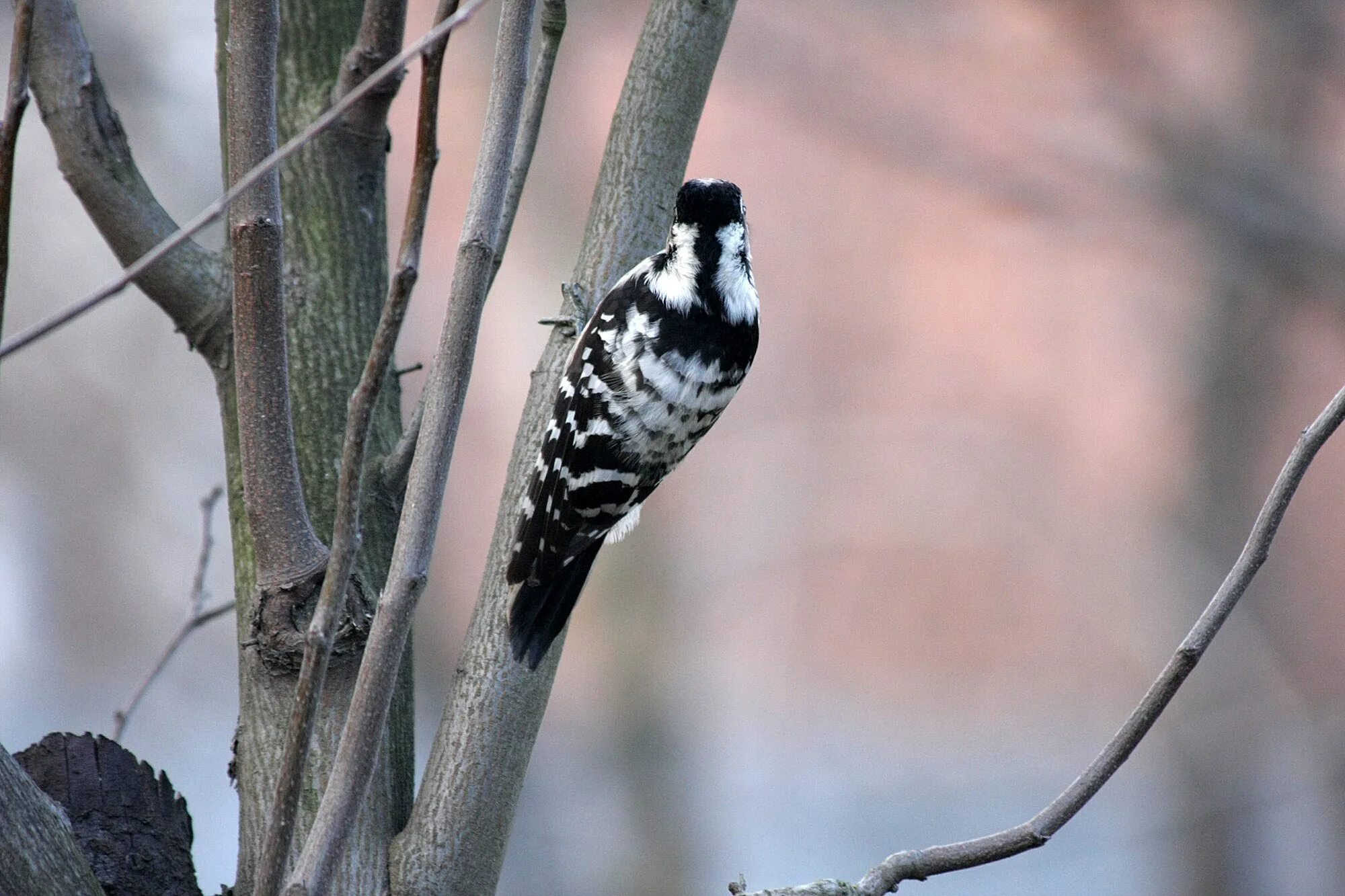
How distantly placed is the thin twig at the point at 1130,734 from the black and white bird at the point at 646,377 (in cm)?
92

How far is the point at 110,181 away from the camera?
2.19 m

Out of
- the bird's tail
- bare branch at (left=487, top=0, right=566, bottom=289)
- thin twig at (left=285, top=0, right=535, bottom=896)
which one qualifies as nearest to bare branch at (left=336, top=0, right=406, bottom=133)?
bare branch at (left=487, top=0, right=566, bottom=289)

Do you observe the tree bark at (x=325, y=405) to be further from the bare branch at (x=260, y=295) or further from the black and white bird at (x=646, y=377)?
the black and white bird at (x=646, y=377)

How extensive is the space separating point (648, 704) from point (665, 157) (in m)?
4.21

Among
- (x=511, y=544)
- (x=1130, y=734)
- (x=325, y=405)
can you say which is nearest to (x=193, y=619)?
(x=325, y=405)

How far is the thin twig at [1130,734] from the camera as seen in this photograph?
1.52 m

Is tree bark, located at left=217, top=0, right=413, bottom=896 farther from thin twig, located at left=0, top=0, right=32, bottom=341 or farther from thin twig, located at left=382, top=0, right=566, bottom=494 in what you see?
thin twig, located at left=0, top=0, right=32, bottom=341

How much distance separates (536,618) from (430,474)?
29.4 inches

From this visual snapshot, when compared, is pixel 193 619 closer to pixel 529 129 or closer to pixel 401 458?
pixel 401 458

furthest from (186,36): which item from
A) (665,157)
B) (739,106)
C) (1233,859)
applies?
(1233,859)

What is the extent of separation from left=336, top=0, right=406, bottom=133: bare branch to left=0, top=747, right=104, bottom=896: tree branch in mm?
1233

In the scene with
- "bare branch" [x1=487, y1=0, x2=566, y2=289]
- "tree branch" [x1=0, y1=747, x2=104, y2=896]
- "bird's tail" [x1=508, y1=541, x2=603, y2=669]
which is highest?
"bare branch" [x1=487, y1=0, x2=566, y2=289]

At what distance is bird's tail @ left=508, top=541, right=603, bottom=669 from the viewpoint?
2068 millimetres

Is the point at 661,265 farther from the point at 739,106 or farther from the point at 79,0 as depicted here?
the point at 79,0
